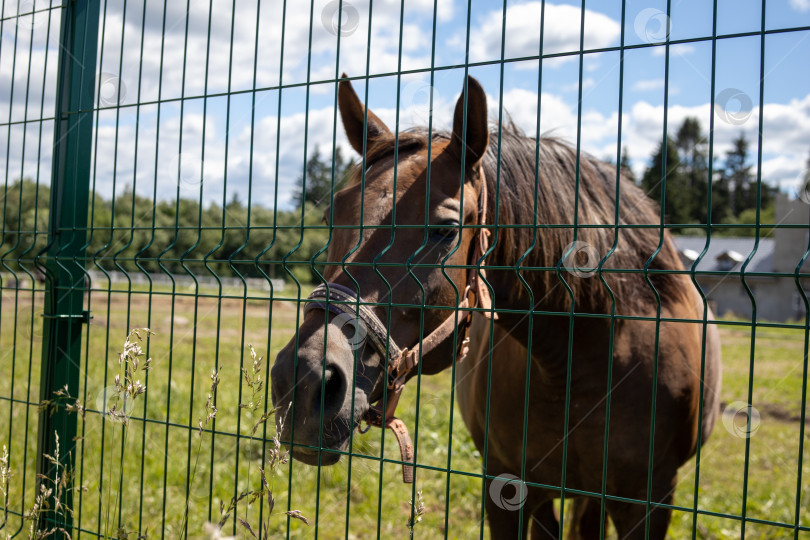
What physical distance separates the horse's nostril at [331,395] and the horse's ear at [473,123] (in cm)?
92

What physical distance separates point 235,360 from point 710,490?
8275 millimetres

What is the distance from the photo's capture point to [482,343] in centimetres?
343

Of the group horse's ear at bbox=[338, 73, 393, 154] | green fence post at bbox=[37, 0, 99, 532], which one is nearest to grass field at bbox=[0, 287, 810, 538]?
green fence post at bbox=[37, 0, 99, 532]

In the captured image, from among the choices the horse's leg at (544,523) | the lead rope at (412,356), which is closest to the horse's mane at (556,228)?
the lead rope at (412,356)

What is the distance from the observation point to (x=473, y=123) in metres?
2.23

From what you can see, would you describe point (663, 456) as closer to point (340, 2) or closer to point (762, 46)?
point (762, 46)

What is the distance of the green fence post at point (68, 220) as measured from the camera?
2.71 metres

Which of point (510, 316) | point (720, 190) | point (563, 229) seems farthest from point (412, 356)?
point (720, 190)

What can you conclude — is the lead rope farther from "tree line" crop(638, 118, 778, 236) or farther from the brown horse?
"tree line" crop(638, 118, 778, 236)

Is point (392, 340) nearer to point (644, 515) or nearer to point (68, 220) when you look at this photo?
point (644, 515)

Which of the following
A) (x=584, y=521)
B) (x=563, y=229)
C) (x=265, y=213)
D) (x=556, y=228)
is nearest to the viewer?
(x=556, y=228)

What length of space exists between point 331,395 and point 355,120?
134 centimetres

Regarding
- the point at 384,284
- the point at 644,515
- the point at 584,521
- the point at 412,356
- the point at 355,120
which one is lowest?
the point at 584,521

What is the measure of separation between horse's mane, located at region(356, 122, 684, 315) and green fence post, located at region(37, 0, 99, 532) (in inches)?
54.6
